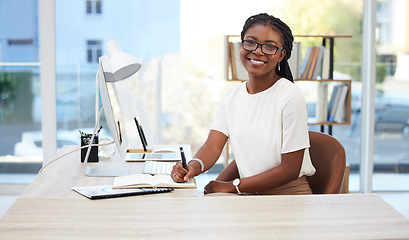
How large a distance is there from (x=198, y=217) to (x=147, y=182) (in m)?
0.49

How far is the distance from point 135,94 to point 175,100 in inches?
13.2

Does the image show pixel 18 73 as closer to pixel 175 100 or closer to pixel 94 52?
pixel 94 52

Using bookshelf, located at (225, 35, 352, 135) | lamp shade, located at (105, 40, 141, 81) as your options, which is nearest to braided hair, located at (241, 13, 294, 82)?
lamp shade, located at (105, 40, 141, 81)

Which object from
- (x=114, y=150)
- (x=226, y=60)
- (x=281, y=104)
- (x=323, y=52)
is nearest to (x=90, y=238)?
(x=281, y=104)

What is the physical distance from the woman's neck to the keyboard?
1.71 ft

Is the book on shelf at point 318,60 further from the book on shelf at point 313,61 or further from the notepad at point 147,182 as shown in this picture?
the notepad at point 147,182

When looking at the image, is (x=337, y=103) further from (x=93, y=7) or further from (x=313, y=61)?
(x=93, y=7)

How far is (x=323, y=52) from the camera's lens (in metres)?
4.20

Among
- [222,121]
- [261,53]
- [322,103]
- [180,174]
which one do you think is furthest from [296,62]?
[180,174]

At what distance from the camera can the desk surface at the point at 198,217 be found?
4.94 ft

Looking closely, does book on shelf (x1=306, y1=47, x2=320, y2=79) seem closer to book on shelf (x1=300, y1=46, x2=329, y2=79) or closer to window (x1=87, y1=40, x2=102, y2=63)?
book on shelf (x1=300, y1=46, x2=329, y2=79)

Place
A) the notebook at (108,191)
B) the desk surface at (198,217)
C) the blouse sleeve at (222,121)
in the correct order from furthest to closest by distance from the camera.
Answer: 1. the blouse sleeve at (222,121)
2. the notebook at (108,191)
3. the desk surface at (198,217)

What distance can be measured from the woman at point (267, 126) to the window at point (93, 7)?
232 cm

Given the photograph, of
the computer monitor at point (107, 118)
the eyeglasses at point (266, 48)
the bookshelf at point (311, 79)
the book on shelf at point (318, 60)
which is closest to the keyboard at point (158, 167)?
the computer monitor at point (107, 118)
